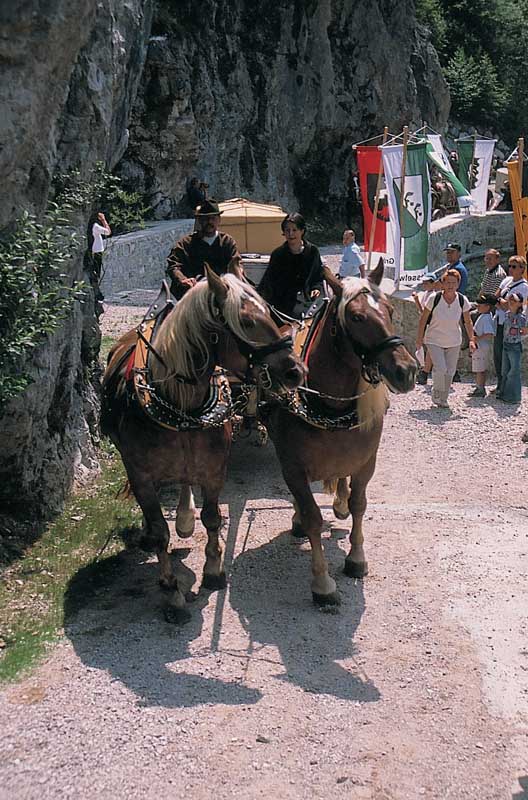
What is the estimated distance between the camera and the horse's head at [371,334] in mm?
5070

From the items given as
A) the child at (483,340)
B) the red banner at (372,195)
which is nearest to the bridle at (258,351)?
the child at (483,340)

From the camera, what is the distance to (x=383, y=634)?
5547 millimetres

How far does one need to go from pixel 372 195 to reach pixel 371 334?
39.9 ft

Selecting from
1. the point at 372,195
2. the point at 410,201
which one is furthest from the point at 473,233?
the point at 410,201

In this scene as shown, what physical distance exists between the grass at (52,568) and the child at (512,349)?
5663 mm

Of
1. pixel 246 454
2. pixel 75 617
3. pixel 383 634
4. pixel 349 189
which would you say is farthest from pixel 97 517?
pixel 349 189

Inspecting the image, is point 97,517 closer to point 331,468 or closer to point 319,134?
point 331,468

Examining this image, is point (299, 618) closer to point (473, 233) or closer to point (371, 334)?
point (371, 334)

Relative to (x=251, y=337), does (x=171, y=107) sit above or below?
above

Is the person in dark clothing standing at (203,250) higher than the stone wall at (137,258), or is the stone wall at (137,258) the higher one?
the person in dark clothing standing at (203,250)

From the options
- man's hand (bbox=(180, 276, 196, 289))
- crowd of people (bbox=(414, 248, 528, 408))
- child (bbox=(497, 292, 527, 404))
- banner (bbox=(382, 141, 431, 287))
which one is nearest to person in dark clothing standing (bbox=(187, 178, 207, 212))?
banner (bbox=(382, 141, 431, 287))

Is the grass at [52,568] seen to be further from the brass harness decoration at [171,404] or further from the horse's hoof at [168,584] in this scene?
the brass harness decoration at [171,404]

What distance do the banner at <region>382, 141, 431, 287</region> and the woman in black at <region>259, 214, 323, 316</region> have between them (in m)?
8.29

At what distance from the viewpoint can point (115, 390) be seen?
6.21 metres
